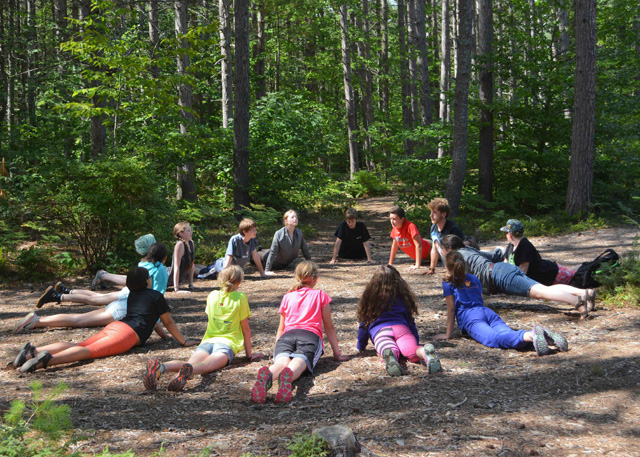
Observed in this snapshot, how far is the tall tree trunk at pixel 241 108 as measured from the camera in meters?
13.4

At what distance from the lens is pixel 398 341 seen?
5.32m

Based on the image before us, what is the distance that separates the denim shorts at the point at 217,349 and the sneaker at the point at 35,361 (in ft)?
4.69

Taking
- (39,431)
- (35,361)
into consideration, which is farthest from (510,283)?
(39,431)

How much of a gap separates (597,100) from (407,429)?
12.8 metres

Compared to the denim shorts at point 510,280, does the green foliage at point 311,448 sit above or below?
below

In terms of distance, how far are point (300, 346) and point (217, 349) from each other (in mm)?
876

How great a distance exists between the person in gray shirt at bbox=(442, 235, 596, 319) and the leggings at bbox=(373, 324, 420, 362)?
1.26 m

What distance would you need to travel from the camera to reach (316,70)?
28750 mm

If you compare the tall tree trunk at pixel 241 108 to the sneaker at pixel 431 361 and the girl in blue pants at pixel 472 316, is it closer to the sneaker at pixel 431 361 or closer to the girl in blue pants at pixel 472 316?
the girl in blue pants at pixel 472 316

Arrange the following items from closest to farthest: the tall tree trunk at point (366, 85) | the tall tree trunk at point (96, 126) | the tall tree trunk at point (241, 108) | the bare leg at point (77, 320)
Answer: the bare leg at point (77, 320) → the tall tree trunk at point (96, 126) → the tall tree trunk at point (241, 108) → the tall tree trunk at point (366, 85)

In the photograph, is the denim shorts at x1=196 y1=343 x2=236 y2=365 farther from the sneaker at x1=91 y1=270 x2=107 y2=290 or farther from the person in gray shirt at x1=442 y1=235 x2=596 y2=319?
the sneaker at x1=91 y1=270 x2=107 y2=290

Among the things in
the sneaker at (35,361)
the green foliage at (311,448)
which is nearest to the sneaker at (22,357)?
the sneaker at (35,361)

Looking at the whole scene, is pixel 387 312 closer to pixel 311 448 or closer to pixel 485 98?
pixel 311 448

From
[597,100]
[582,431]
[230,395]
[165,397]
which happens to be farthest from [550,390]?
[597,100]
